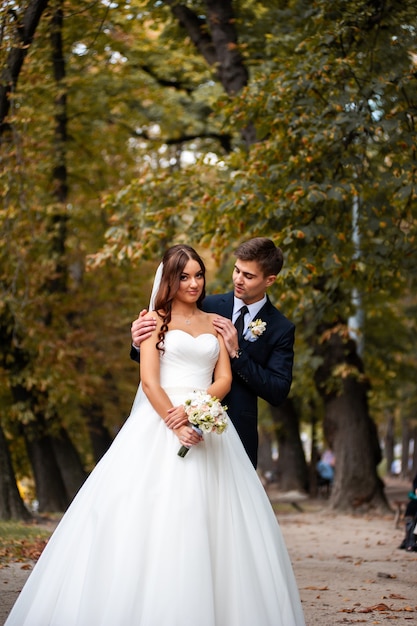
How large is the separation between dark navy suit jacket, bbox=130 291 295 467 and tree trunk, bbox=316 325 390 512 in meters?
12.9

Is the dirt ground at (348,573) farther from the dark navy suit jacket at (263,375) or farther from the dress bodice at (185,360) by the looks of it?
the dress bodice at (185,360)

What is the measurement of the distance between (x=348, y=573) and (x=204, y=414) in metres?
5.60

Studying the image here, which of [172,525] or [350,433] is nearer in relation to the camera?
[172,525]

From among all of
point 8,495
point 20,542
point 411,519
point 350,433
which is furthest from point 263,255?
point 350,433

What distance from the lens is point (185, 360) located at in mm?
5902

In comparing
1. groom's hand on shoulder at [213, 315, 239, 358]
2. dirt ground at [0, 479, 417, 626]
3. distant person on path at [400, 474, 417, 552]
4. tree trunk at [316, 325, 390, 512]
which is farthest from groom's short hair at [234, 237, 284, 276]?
tree trunk at [316, 325, 390, 512]

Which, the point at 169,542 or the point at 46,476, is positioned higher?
the point at 169,542

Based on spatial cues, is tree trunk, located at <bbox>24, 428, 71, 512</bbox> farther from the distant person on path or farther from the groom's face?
the groom's face

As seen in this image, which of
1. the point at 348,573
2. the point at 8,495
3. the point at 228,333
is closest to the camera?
the point at 228,333

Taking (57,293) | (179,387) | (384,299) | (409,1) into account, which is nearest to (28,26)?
(409,1)

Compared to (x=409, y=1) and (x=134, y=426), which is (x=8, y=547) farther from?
(x=409, y=1)

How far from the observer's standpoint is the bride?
522cm

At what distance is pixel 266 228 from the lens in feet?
39.0

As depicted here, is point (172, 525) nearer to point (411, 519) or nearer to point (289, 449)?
point (411, 519)
